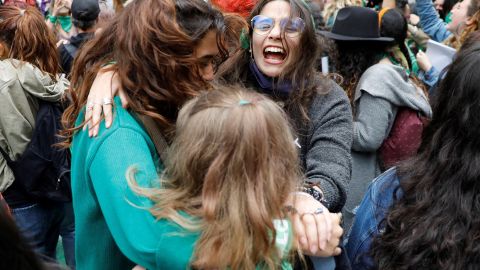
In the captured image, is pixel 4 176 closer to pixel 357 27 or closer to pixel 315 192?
pixel 315 192

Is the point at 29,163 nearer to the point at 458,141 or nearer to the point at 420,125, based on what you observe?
the point at 420,125

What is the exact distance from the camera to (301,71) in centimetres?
229

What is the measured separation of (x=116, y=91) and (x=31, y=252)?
928 mm

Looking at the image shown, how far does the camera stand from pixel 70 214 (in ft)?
12.5

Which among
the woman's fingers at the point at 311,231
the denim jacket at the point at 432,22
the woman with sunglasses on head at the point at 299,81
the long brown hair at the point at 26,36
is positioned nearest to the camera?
the woman's fingers at the point at 311,231

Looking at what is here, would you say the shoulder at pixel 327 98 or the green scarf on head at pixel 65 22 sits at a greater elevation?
the shoulder at pixel 327 98

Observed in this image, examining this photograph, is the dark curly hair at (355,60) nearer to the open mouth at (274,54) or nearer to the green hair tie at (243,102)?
the open mouth at (274,54)

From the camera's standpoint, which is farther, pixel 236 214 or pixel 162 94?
pixel 162 94

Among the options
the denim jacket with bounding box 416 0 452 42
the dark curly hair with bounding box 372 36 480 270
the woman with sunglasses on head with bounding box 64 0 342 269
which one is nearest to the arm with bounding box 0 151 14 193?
the woman with sunglasses on head with bounding box 64 0 342 269

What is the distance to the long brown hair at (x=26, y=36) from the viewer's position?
3.40 metres

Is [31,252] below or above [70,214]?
above

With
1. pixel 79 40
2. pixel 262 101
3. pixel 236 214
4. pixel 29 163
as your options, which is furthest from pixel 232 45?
pixel 79 40

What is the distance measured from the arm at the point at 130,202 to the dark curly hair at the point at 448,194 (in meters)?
0.58

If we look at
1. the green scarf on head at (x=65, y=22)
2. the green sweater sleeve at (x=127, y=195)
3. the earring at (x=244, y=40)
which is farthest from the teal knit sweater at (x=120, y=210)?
the green scarf on head at (x=65, y=22)
